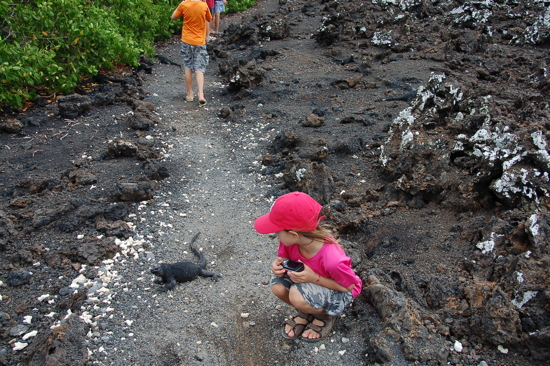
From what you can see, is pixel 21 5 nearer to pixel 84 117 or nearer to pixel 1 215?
pixel 84 117

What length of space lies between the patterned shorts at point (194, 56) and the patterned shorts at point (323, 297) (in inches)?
218

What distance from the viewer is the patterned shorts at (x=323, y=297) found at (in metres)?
2.67

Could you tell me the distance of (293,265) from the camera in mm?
2717

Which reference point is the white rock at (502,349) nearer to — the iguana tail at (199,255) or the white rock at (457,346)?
the white rock at (457,346)

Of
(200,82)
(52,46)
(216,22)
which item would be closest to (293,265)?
(200,82)

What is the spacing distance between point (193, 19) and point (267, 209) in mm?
4047

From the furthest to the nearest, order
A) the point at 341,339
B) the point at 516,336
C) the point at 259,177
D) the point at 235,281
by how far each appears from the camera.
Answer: the point at 259,177 < the point at 235,281 < the point at 341,339 < the point at 516,336

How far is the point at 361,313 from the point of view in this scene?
2975 millimetres

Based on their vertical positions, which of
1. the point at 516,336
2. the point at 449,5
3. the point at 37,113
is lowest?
the point at 37,113

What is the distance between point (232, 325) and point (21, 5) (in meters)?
6.36

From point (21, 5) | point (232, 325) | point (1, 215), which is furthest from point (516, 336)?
point (21, 5)

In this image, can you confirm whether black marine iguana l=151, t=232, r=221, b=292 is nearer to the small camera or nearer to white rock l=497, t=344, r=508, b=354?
the small camera

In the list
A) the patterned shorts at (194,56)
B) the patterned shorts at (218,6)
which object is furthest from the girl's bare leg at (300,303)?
the patterned shorts at (218,6)

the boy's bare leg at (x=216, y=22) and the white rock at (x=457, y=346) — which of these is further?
the boy's bare leg at (x=216, y=22)
